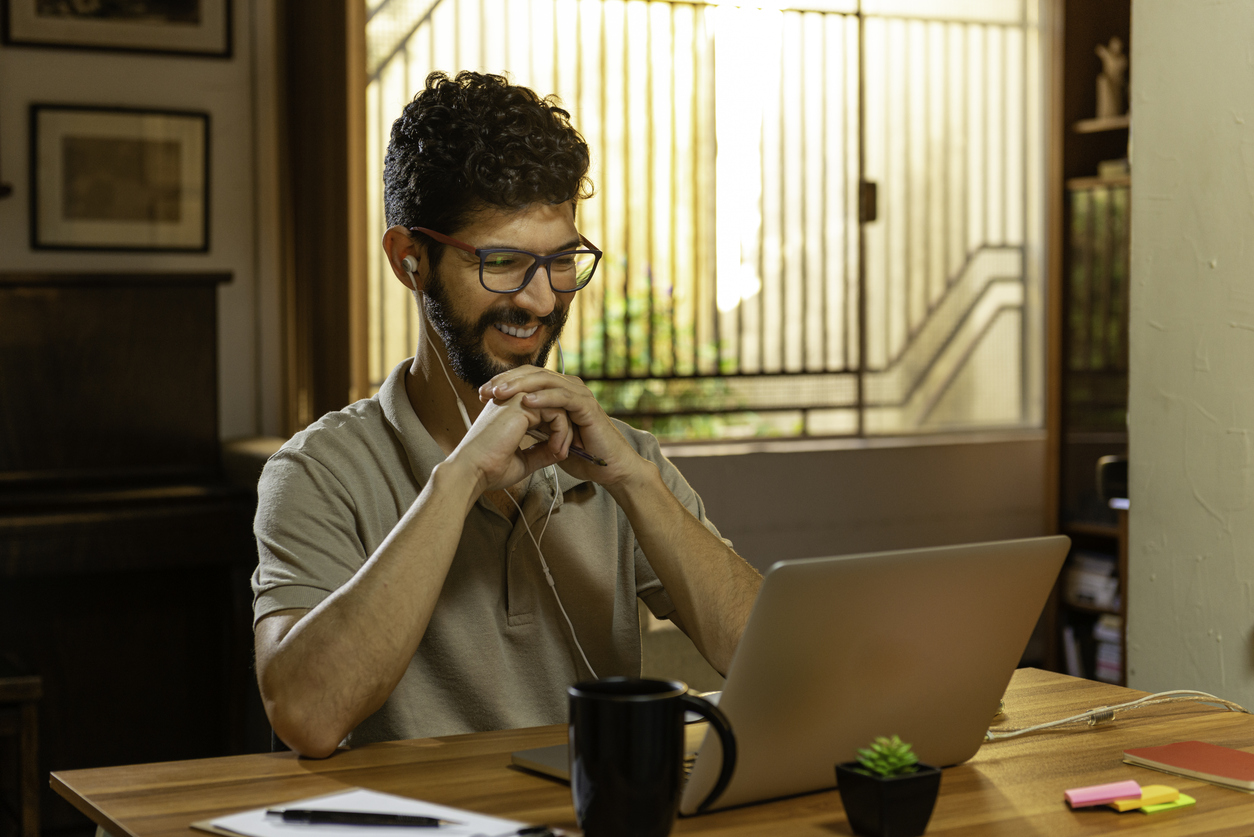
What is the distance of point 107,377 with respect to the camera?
319 centimetres

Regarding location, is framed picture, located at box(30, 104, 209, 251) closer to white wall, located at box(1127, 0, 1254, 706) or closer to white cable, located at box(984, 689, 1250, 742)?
white wall, located at box(1127, 0, 1254, 706)

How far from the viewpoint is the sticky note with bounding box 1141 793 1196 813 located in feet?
3.24

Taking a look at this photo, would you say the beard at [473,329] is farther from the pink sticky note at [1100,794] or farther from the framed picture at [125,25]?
the framed picture at [125,25]

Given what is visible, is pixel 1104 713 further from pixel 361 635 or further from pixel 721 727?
pixel 361 635

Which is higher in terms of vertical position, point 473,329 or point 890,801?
point 473,329

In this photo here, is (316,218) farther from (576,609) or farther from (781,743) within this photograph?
(781,743)

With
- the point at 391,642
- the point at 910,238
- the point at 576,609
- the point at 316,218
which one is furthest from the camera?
the point at 910,238

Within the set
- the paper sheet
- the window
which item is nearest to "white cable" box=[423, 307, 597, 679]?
the paper sheet

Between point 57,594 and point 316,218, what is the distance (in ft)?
3.47

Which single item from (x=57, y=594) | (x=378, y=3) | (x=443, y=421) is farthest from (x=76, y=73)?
(x=443, y=421)

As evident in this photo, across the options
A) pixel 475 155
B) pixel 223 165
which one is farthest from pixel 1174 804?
pixel 223 165

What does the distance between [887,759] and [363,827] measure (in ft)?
1.21

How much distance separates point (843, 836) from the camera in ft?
3.01

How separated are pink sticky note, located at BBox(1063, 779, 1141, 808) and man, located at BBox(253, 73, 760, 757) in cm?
51
